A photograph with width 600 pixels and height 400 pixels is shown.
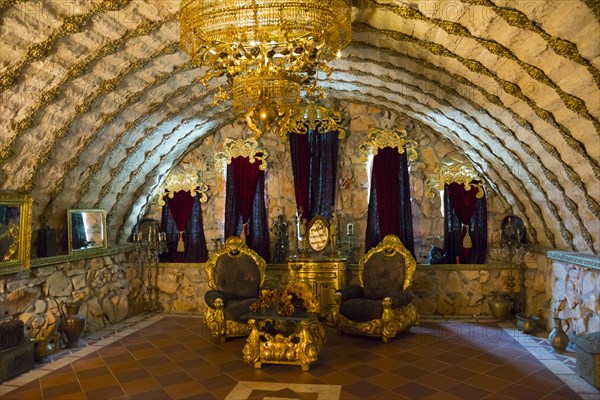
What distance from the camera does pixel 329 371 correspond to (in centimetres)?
594

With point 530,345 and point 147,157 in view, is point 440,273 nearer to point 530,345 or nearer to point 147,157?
point 530,345

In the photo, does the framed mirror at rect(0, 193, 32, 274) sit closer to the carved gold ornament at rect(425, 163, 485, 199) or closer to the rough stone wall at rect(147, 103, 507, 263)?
the rough stone wall at rect(147, 103, 507, 263)

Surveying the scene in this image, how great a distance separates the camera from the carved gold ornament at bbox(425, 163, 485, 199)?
900 cm

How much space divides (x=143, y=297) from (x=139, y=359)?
3338 millimetres

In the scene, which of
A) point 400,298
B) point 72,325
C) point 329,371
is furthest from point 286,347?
point 72,325

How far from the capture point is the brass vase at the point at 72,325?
23.0 feet

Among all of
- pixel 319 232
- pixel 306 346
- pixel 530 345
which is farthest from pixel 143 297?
pixel 530 345

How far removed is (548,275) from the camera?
25.9 ft

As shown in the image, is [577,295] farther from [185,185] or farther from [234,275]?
[185,185]

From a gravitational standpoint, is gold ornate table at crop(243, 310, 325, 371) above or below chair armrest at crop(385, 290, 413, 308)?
below

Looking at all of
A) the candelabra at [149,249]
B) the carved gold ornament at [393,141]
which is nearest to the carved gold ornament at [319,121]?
the carved gold ornament at [393,141]

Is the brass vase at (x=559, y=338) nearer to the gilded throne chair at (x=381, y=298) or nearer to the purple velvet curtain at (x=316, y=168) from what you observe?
the gilded throne chair at (x=381, y=298)

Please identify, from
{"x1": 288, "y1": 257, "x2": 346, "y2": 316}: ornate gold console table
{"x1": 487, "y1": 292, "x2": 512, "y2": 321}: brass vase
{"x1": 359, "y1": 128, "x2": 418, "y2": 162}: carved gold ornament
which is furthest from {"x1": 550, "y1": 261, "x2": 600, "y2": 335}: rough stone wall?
{"x1": 288, "y1": 257, "x2": 346, "y2": 316}: ornate gold console table

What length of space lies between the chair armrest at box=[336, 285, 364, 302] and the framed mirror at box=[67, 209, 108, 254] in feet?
13.7
